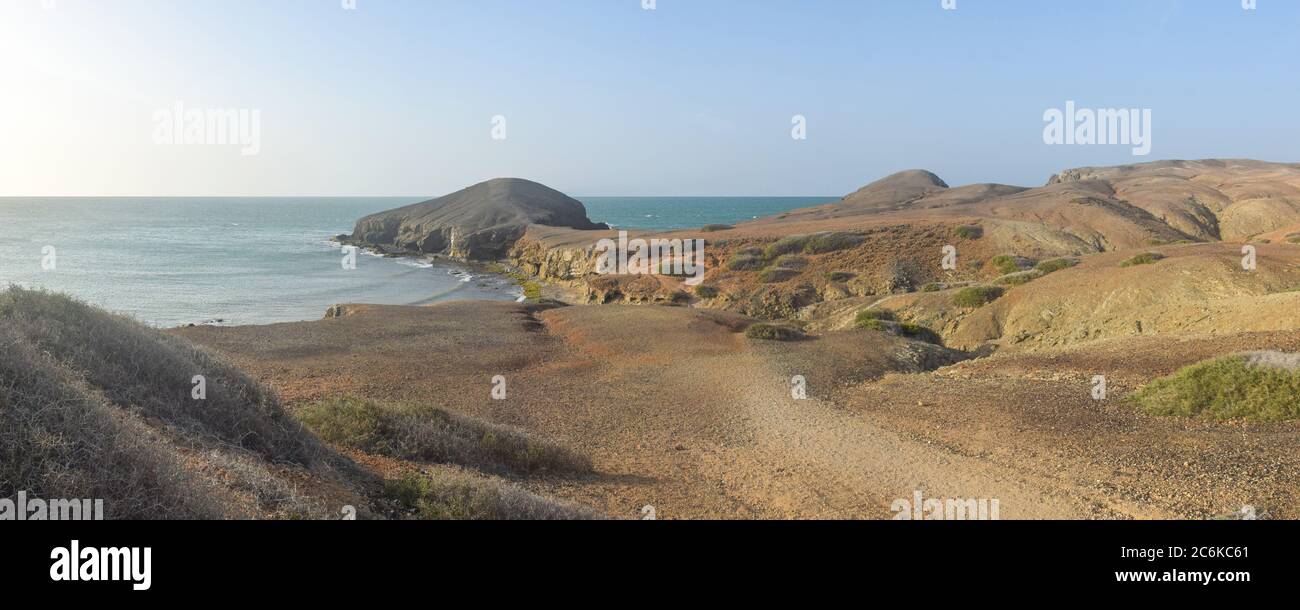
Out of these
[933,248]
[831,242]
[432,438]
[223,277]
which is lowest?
[432,438]

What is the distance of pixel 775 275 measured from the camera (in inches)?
1517

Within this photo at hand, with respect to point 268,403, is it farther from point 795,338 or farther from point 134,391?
point 795,338

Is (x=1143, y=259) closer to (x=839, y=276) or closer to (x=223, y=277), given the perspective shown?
(x=839, y=276)

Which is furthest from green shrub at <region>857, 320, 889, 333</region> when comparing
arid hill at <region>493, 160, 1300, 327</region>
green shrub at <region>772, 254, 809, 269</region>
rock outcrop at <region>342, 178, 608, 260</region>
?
rock outcrop at <region>342, 178, 608, 260</region>

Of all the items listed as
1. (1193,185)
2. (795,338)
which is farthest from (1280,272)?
(1193,185)

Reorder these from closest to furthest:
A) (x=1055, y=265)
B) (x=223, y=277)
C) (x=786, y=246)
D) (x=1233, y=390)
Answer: (x=1233, y=390)
(x=1055, y=265)
(x=786, y=246)
(x=223, y=277)

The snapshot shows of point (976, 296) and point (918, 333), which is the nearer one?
point (918, 333)

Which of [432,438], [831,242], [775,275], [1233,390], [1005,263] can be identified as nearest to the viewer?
[432,438]

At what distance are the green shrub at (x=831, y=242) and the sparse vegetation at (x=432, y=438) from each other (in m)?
34.2

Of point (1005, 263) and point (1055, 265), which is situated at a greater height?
point (1005, 263)

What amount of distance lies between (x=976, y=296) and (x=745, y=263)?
16858mm

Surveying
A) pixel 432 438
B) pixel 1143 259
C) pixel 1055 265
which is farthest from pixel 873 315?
pixel 432 438

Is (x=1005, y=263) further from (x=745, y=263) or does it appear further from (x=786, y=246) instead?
(x=745, y=263)
